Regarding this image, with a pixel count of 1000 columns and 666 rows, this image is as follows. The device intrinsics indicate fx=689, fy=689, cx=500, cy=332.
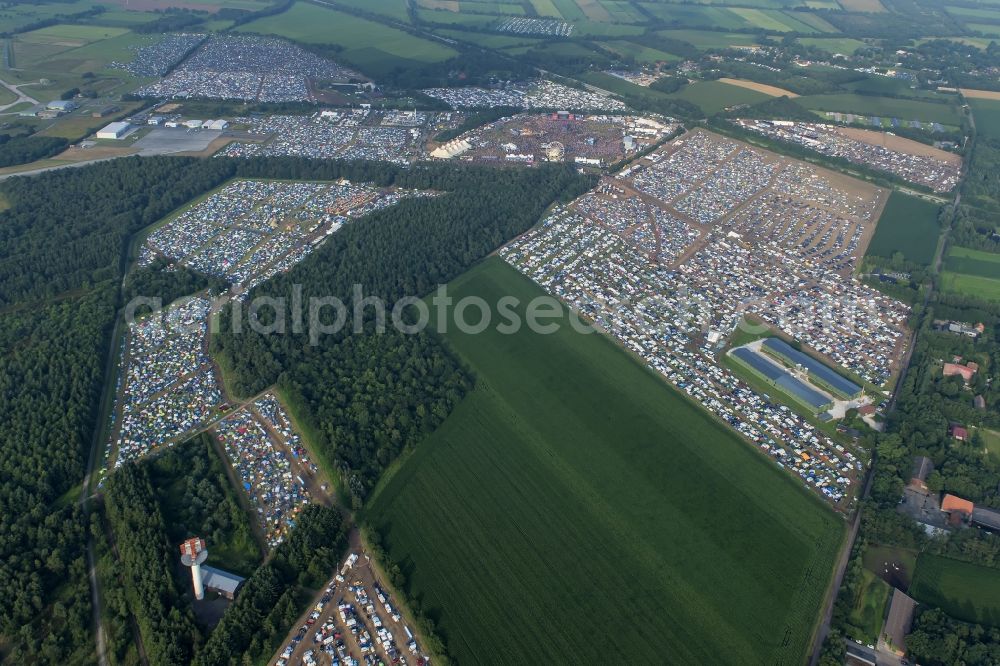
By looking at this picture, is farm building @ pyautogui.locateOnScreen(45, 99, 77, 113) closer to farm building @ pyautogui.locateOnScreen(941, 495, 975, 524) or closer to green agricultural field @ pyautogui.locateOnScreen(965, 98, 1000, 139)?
farm building @ pyautogui.locateOnScreen(941, 495, 975, 524)

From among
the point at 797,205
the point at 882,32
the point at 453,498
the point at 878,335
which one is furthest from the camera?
the point at 882,32

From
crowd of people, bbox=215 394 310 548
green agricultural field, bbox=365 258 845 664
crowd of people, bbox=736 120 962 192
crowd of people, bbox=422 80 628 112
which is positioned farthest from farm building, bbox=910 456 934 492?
crowd of people, bbox=422 80 628 112

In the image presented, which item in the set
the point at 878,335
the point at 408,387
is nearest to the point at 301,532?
the point at 408,387

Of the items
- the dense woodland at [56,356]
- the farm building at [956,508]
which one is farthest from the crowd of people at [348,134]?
the farm building at [956,508]

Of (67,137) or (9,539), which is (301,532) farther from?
(67,137)

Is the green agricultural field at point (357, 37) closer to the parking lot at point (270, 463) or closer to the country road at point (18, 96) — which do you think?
the country road at point (18, 96)
